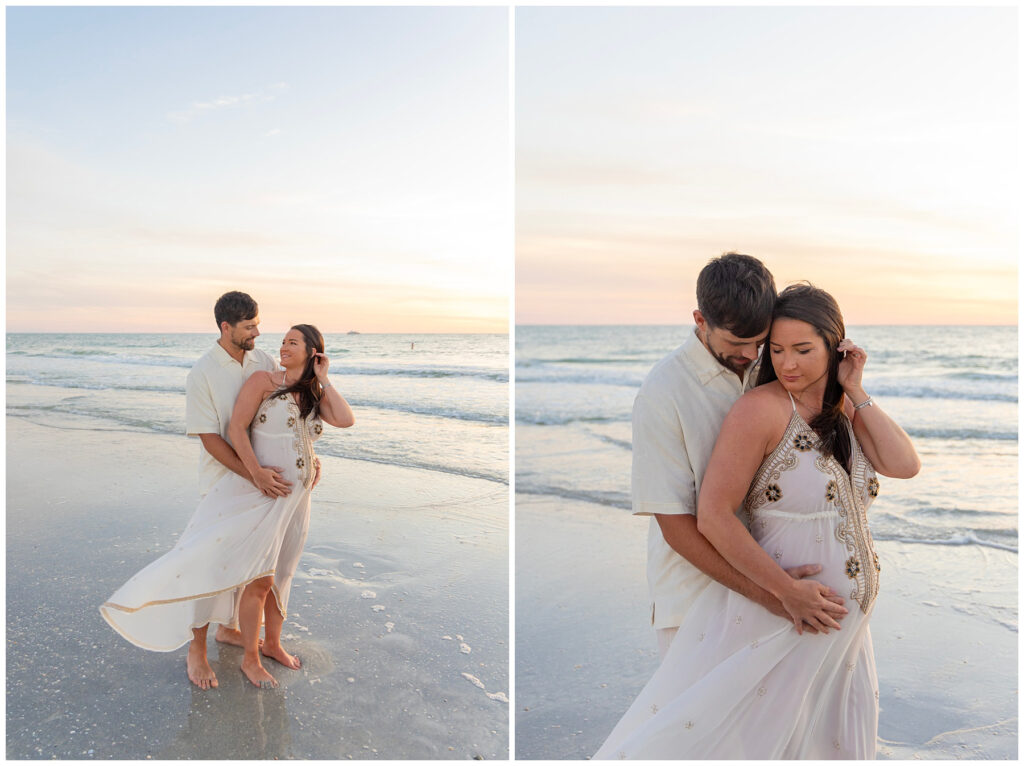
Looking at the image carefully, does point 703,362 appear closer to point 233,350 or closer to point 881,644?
point 233,350

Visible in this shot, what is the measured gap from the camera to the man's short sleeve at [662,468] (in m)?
1.85

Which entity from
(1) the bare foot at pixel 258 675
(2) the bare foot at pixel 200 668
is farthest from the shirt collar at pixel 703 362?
(2) the bare foot at pixel 200 668

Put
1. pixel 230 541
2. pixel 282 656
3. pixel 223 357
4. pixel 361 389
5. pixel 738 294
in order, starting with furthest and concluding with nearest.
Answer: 1. pixel 361 389
2. pixel 282 656
3. pixel 223 357
4. pixel 230 541
5. pixel 738 294

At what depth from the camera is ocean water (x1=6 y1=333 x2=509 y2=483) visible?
9.73m

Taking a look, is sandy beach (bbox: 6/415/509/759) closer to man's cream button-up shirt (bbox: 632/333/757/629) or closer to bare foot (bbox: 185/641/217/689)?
bare foot (bbox: 185/641/217/689)

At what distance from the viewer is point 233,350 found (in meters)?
3.42

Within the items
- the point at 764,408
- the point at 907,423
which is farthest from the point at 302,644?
the point at 907,423

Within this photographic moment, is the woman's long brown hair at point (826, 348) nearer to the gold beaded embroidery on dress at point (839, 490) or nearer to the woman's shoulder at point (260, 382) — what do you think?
the gold beaded embroidery on dress at point (839, 490)

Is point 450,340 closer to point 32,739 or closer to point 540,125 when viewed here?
point 540,125

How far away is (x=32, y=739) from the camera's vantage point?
2.88 metres

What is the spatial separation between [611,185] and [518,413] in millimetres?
11991

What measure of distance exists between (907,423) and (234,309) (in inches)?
446

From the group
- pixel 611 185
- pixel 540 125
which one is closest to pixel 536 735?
pixel 540 125

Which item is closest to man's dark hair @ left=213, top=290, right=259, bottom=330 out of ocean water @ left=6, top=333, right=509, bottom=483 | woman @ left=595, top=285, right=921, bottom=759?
woman @ left=595, top=285, right=921, bottom=759
